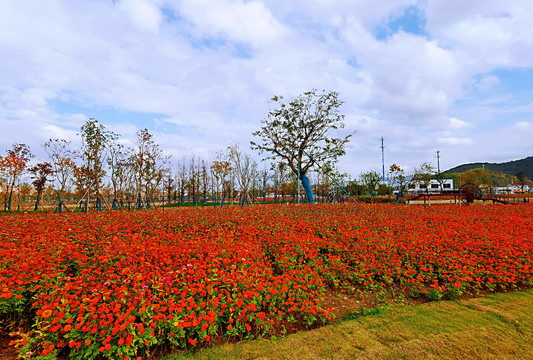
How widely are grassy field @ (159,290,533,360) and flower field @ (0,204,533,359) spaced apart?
0.25 metres

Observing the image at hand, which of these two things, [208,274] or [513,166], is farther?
[513,166]

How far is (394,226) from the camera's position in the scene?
7.09 m

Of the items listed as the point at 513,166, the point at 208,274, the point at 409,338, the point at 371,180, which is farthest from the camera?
the point at 513,166

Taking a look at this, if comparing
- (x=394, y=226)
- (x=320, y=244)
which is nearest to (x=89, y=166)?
(x=320, y=244)

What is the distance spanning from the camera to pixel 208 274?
10.9 ft

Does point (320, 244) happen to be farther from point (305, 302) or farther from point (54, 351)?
point (54, 351)

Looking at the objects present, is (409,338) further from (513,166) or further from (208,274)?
(513,166)

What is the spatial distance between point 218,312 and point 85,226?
168 inches

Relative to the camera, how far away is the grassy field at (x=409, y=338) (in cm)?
248

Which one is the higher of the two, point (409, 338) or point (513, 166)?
point (513, 166)

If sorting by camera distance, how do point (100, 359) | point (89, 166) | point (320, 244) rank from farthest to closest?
point (89, 166), point (320, 244), point (100, 359)

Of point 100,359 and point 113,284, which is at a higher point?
point 113,284

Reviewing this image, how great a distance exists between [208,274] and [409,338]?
7.36ft

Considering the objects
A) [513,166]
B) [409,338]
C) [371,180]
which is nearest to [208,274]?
[409,338]
